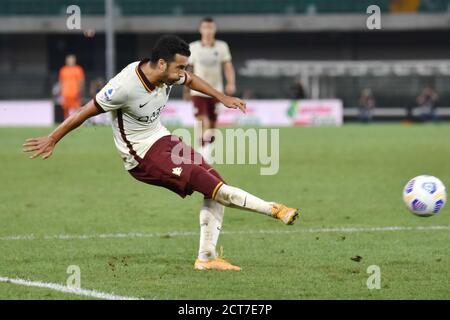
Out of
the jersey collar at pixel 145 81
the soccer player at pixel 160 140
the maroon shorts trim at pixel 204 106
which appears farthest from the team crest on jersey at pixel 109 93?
the maroon shorts trim at pixel 204 106

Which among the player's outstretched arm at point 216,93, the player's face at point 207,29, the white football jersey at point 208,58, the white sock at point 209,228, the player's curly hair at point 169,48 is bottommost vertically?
the white sock at point 209,228

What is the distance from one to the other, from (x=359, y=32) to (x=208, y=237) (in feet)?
148

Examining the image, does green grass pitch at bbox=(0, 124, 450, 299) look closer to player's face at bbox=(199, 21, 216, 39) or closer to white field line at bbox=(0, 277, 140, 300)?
A: white field line at bbox=(0, 277, 140, 300)

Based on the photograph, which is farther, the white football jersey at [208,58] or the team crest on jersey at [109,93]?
the white football jersey at [208,58]

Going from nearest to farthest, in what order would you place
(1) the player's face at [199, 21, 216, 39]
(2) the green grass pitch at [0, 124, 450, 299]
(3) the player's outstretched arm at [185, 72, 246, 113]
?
(2) the green grass pitch at [0, 124, 450, 299] < (3) the player's outstretched arm at [185, 72, 246, 113] < (1) the player's face at [199, 21, 216, 39]

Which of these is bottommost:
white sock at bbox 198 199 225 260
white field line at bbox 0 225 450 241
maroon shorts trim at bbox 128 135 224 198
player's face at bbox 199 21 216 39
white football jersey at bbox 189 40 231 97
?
white field line at bbox 0 225 450 241

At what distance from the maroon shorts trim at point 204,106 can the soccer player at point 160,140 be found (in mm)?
9147

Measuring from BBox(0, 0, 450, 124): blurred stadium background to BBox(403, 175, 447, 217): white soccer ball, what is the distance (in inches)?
1443

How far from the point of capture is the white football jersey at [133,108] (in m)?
8.22

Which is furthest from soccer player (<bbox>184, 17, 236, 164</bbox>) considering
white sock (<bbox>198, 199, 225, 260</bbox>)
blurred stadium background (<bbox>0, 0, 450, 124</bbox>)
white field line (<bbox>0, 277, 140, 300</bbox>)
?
blurred stadium background (<bbox>0, 0, 450, 124</bbox>)

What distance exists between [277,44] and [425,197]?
44541 mm

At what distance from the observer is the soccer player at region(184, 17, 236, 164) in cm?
1806

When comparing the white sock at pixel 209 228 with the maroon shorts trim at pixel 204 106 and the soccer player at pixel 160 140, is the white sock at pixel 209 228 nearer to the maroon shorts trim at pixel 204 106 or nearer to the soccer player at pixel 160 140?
the soccer player at pixel 160 140

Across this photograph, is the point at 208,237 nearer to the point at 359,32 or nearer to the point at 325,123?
the point at 325,123
